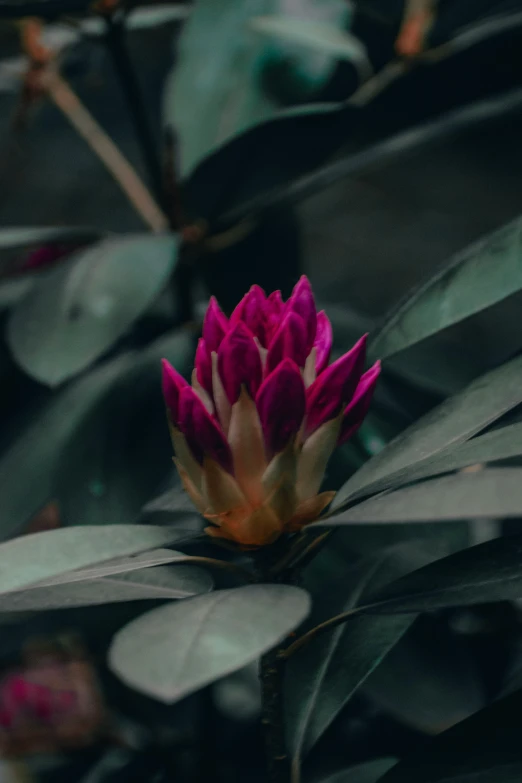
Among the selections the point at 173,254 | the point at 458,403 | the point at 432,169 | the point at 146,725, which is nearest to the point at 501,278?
the point at 458,403

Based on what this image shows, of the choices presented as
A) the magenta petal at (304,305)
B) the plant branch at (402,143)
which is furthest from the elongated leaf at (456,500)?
the plant branch at (402,143)

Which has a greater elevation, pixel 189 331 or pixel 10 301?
pixel 10 301

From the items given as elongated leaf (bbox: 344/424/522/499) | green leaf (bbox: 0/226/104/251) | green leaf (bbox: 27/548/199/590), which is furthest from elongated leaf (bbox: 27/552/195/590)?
green leaf (bbox: 0/226/104/251)

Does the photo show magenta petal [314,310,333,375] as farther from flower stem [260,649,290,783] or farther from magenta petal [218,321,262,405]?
flower stem [260,649,290,783]

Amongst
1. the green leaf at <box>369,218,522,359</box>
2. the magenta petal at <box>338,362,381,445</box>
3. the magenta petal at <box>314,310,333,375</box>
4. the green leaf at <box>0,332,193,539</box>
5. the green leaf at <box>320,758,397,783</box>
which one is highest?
the magenta petal at <box>314,310,333,375</box>

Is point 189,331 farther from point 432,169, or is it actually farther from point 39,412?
point 432,169

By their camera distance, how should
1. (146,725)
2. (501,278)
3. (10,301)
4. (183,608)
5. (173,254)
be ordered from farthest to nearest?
(146,725)
(10,301)
(173,254)
(501,278)
(183,608)

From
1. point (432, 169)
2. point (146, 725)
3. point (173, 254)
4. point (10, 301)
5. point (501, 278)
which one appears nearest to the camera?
point (501, 278)

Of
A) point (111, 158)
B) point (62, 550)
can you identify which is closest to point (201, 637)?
point (62, 550)
